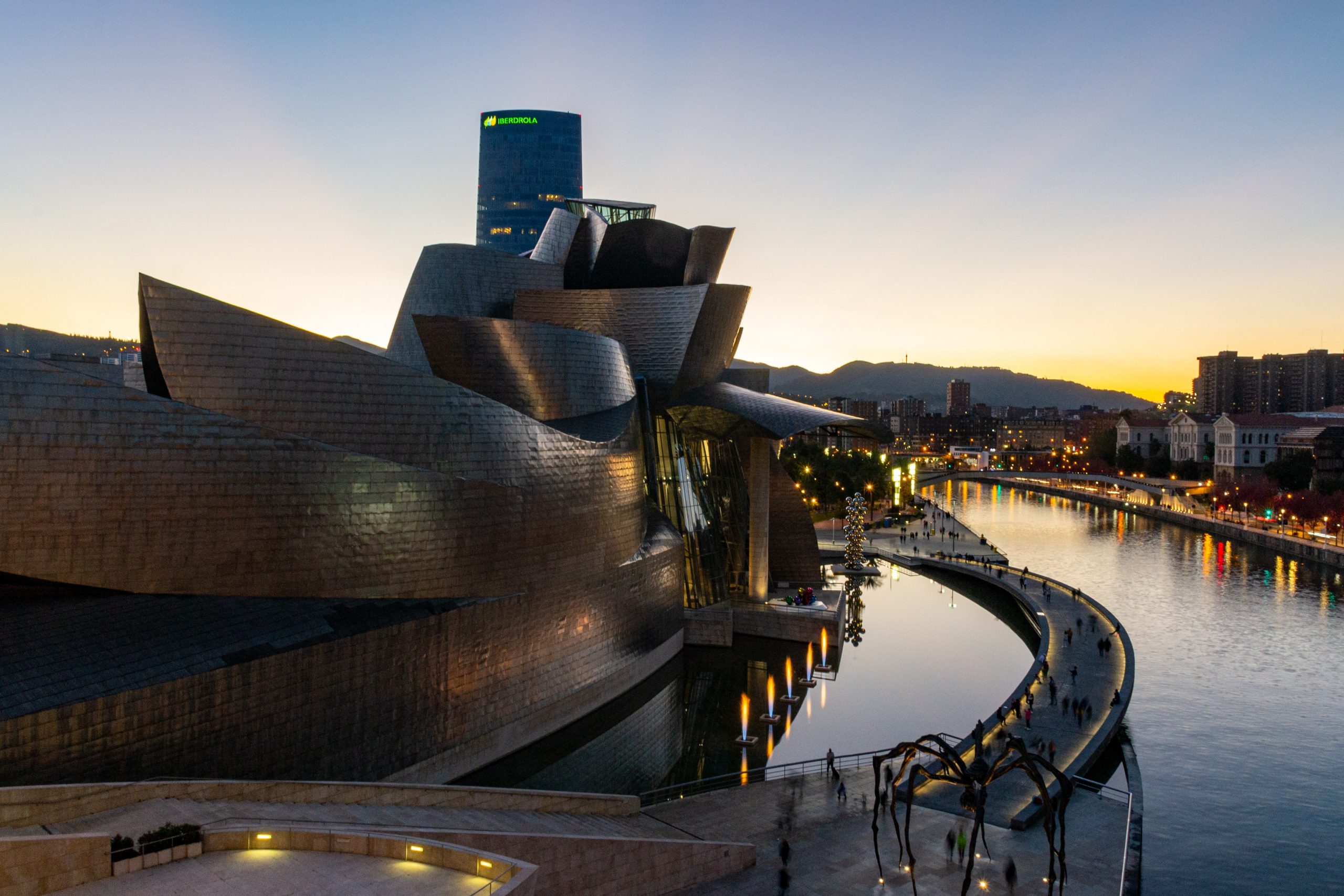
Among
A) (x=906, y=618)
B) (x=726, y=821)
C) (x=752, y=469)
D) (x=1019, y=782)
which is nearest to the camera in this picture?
(x=726, y=821)

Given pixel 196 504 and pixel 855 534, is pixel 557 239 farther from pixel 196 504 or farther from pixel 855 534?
pixel 196 504

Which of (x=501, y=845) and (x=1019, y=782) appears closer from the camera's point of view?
(x=501, y=845)

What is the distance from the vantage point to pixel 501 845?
12914mm

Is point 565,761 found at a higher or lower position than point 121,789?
lower

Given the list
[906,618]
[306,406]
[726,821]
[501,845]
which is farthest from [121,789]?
[906,618]

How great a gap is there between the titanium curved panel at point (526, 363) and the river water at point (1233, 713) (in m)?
18.3

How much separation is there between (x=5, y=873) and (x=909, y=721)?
22.0 m

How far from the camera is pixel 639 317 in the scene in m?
34.9

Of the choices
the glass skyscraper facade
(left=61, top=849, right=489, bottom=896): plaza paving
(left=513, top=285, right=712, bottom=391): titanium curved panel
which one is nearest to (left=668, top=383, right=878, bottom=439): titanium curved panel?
(left=513, top=285, right=712, bottom=391): titanium curved panel

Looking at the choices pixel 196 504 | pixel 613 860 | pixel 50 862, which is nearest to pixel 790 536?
pixel 613 860

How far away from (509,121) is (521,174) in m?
7.49

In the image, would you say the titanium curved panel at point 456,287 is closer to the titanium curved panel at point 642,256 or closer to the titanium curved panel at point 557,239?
the titanium curved panel at point 557,239

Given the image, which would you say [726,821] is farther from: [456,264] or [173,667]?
[456,264]

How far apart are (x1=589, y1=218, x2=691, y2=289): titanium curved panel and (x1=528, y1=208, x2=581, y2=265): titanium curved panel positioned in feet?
4.81
